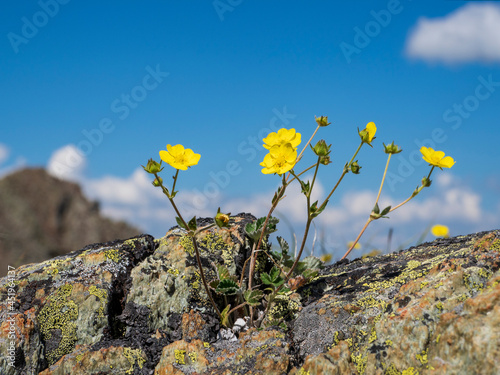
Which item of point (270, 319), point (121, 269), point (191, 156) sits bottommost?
point (270, 319)

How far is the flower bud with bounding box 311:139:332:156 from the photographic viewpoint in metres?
2.72

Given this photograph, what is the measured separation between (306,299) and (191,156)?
1308 millimetres

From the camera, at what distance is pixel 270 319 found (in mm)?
3021

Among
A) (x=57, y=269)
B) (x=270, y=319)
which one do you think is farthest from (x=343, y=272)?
(x=57, y=269)

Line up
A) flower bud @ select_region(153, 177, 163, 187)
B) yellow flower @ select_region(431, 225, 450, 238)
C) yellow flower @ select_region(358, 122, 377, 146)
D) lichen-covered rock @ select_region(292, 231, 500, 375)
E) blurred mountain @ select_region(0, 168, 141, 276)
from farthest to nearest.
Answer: blurred mountain @ select_region(0, 168, 141, 276) → yellow flower @ select_region(431, 225, 450, 238) → yellow flower @ select_region(358, 122, 377, 146) → flower bud @ select_region(153, 177, 163, 187) → lichen-covered rock @ select_region(292, 231, 500, 375)

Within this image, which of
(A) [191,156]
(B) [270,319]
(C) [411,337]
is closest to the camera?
(C) [411,337]

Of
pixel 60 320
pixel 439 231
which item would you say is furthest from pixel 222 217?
pixel 439 231

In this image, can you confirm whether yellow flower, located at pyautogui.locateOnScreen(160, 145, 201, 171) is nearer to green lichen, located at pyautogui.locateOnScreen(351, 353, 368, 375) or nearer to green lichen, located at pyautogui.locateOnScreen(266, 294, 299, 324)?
green lichen, located at pyautogui.locateOnScreen(266, 294, 299, 324)

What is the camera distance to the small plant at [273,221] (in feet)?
8.69

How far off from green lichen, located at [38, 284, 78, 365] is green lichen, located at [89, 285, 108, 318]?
145 millimetres

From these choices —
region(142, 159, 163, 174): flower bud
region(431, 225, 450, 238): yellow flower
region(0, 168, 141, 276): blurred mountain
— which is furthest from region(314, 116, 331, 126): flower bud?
region(0, 168, 141, 276): blurred mountain

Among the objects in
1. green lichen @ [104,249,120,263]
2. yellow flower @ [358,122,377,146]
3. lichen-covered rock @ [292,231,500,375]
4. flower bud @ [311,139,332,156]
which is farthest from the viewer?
green lichen @ [104,249,120,263]

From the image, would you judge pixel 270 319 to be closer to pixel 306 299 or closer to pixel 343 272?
pixel 306 299

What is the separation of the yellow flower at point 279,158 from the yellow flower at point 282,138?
9 centimetres
